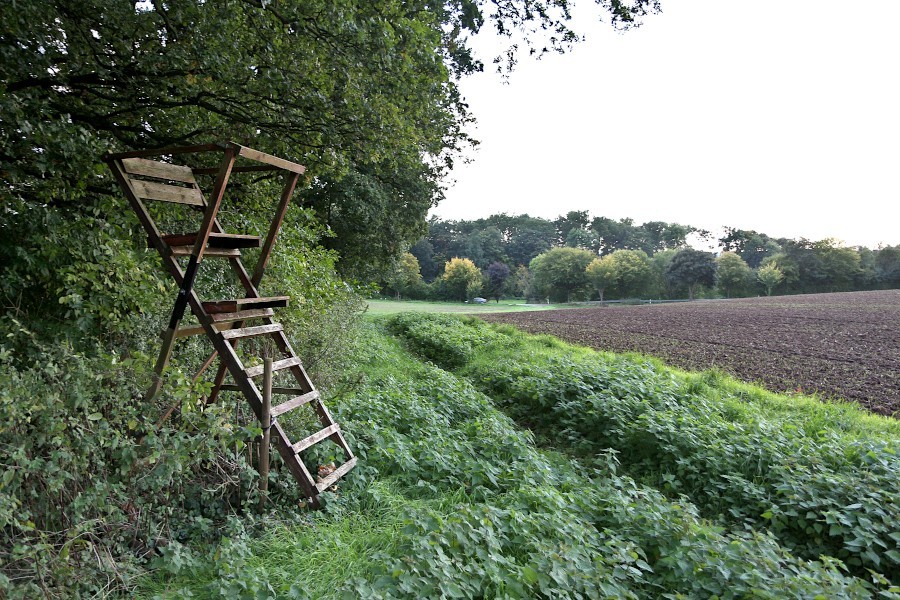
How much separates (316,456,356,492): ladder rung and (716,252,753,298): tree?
78.6m

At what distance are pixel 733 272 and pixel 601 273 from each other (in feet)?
68.5

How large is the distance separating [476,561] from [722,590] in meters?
1.67

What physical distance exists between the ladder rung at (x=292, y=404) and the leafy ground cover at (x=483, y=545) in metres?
0.81

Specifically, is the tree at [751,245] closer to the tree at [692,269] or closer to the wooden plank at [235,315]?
the tree at [692,269]

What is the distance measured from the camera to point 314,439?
4.05 metres

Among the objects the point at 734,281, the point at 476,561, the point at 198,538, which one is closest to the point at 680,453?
the point at 476,561

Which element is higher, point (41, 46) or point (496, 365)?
point (41, 46)

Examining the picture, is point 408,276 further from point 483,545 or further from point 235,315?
point 483,545

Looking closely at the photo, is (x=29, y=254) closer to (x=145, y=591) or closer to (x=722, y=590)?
(x=145, y=591)

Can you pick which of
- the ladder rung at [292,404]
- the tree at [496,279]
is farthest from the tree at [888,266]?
the ladder rung at [292,404]

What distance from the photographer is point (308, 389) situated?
445cm

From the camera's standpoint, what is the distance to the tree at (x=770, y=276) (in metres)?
68.6

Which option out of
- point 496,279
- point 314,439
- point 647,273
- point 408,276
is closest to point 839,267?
point 647,273

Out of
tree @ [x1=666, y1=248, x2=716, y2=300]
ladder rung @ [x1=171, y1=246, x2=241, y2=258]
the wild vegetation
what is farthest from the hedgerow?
tree @ [x1=666, y1=248, x2=716, y2=300]
